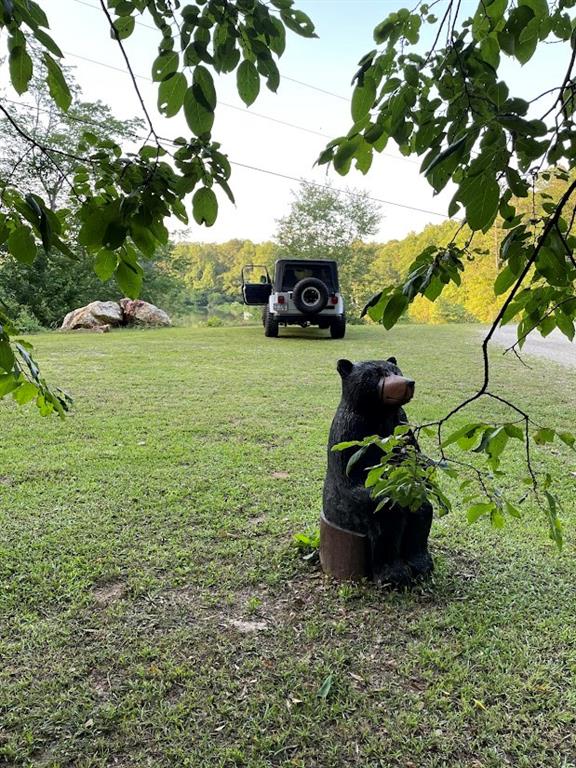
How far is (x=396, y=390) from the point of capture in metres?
1.87

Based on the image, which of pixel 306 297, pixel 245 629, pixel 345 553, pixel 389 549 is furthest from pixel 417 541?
pixel 306 297

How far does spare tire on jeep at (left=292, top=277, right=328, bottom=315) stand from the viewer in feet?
30.3

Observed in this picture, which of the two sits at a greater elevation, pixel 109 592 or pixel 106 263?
pixel 106 263

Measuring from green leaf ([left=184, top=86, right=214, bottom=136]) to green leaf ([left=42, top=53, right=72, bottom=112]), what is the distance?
191 mm

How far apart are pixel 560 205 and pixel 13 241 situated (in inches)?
34.4

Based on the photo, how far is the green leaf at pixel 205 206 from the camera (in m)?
0.89

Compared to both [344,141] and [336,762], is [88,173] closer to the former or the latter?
[344,141]

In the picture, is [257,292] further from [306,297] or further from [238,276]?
[238,276]

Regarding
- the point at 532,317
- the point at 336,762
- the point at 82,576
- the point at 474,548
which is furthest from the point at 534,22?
the point at 82,576

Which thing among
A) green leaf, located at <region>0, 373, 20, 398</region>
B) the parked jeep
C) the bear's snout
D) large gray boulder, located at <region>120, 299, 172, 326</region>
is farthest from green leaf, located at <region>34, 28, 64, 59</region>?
large gray boulder, located at <region>120, 299, 172, 326</region>

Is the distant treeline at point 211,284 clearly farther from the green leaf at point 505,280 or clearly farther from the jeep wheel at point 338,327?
the green leaf at point 505,280

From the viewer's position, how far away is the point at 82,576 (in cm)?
213

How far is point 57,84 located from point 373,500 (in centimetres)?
158

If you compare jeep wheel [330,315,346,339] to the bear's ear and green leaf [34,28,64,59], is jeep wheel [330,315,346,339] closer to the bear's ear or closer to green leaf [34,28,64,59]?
the bear's ear
